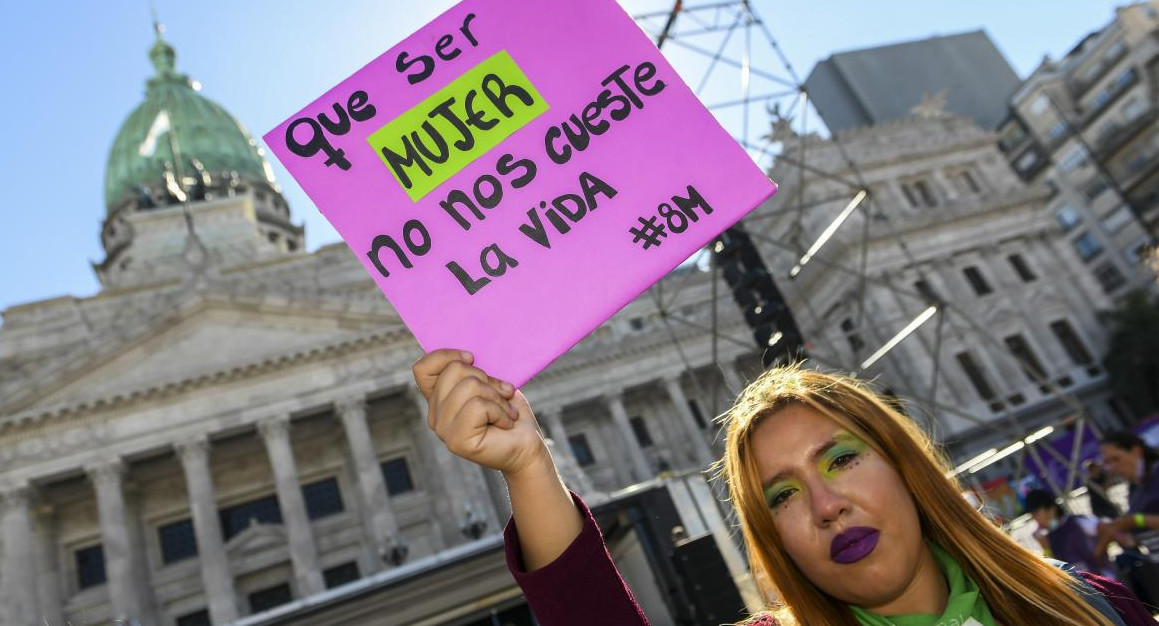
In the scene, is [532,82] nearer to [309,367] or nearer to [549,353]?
[549,353]

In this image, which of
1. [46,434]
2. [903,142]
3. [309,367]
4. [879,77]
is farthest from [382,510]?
[879,77]

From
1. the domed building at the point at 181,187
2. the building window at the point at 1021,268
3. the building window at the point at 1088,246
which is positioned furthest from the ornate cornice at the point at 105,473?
the building window at the point at 1088,246

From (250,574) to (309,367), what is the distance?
25.0 feet

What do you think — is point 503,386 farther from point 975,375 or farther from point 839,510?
point 975,375

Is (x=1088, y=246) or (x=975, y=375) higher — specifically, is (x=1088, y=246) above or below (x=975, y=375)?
above

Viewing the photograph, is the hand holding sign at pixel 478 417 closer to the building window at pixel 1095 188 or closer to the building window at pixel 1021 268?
the building window at pixel 1021 268

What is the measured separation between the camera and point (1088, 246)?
50875 mm

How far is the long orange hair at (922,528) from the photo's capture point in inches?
84.5

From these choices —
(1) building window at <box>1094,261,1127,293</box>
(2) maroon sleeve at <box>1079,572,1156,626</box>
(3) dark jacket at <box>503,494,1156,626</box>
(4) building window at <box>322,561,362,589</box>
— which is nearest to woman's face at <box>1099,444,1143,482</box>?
(2) maroon sleeve at <box>1079,572,1156,626</box>

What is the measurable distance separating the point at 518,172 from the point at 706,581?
7194 mm

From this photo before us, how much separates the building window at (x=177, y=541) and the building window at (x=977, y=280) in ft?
112

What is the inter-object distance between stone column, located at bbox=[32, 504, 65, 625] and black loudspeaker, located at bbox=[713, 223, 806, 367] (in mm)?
25573

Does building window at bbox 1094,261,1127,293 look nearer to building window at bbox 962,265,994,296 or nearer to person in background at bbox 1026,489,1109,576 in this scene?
building window at bbox 962,265,994,296

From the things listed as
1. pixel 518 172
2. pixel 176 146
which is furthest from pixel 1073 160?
pixel 518 172
